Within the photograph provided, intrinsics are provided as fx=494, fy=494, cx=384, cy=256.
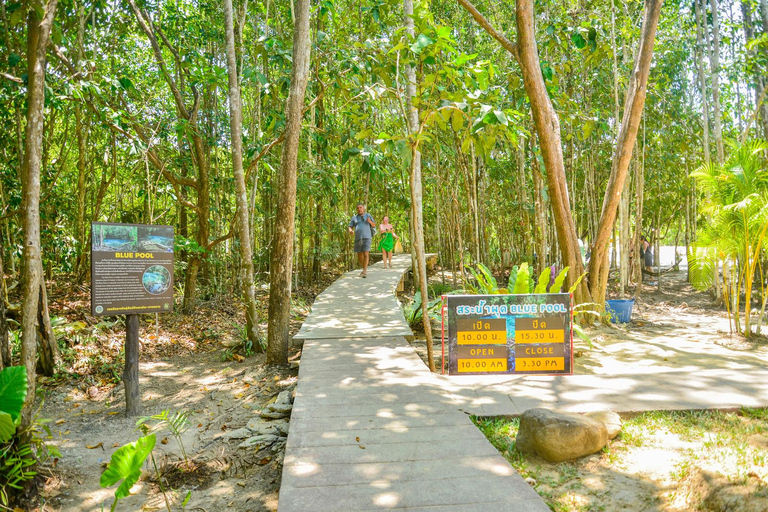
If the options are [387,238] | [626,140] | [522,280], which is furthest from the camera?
[387,238]

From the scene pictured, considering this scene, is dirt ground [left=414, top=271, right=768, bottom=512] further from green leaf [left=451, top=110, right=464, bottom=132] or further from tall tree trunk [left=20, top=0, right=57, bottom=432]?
tall tree trunk [left=20, top=0, right=57, bottom=432]

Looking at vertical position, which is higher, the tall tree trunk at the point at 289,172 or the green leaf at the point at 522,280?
the tall tree trunk at the point at 289,172

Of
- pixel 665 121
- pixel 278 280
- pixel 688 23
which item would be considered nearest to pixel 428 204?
pixel 665 121

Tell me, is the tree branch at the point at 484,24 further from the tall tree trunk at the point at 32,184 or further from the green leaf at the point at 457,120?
the tall tree trunk at the point at 32,184

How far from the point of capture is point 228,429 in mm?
4480

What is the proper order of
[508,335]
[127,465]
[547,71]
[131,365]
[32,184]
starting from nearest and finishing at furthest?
[127,465] → [32,184] → [131,365] → [508,335] → [547,71]

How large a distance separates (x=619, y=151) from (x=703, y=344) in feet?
10.3

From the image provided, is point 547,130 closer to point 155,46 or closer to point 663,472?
point 663,472

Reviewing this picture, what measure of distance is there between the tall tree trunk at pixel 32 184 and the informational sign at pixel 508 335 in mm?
3368

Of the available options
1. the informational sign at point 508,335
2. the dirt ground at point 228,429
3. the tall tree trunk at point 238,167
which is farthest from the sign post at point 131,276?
the informational sign at point 508,335

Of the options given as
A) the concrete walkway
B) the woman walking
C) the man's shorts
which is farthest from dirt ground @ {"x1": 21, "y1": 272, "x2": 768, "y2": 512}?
the woman walking

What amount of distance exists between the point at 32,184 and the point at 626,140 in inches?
290

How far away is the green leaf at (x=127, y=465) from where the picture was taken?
7.38ft

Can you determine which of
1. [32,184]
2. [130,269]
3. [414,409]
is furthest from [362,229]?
[32,184]
